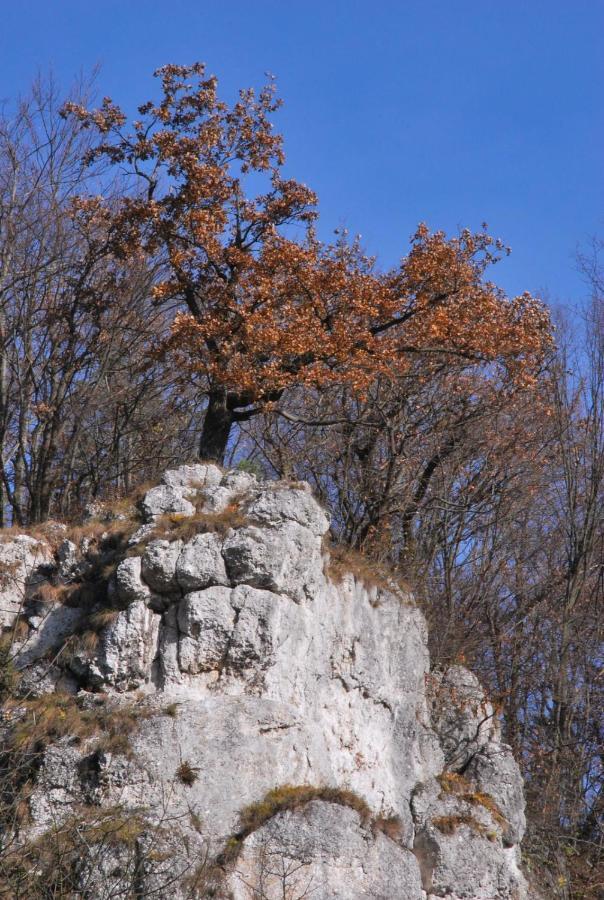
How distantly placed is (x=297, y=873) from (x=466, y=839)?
327 centimetres

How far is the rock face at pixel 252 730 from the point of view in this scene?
31.3ft

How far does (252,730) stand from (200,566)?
1.82 m

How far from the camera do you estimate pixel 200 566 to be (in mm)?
10852

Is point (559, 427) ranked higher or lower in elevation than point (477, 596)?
higher

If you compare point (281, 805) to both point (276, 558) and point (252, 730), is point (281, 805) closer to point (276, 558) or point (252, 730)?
point (252, 730)

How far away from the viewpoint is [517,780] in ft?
45.2

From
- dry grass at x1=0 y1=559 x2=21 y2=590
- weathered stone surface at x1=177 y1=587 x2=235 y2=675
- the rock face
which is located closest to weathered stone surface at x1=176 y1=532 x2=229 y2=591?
the rock face

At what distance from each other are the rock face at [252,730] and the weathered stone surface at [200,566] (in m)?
0.02

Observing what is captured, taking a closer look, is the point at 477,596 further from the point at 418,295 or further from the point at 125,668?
the point at 125,668

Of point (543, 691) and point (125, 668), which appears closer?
point (125, 668)

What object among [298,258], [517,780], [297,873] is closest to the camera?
[297,873]

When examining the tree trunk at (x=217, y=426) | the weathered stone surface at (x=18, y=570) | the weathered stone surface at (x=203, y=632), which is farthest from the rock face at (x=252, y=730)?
the tree trunk at (x=217, y=426)

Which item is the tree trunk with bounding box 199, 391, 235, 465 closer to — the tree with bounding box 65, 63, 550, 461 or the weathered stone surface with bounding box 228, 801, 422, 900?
the tree with bounding box 65, 63, 550, 461

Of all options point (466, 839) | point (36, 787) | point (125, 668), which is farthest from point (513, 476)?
point (36, 787)
